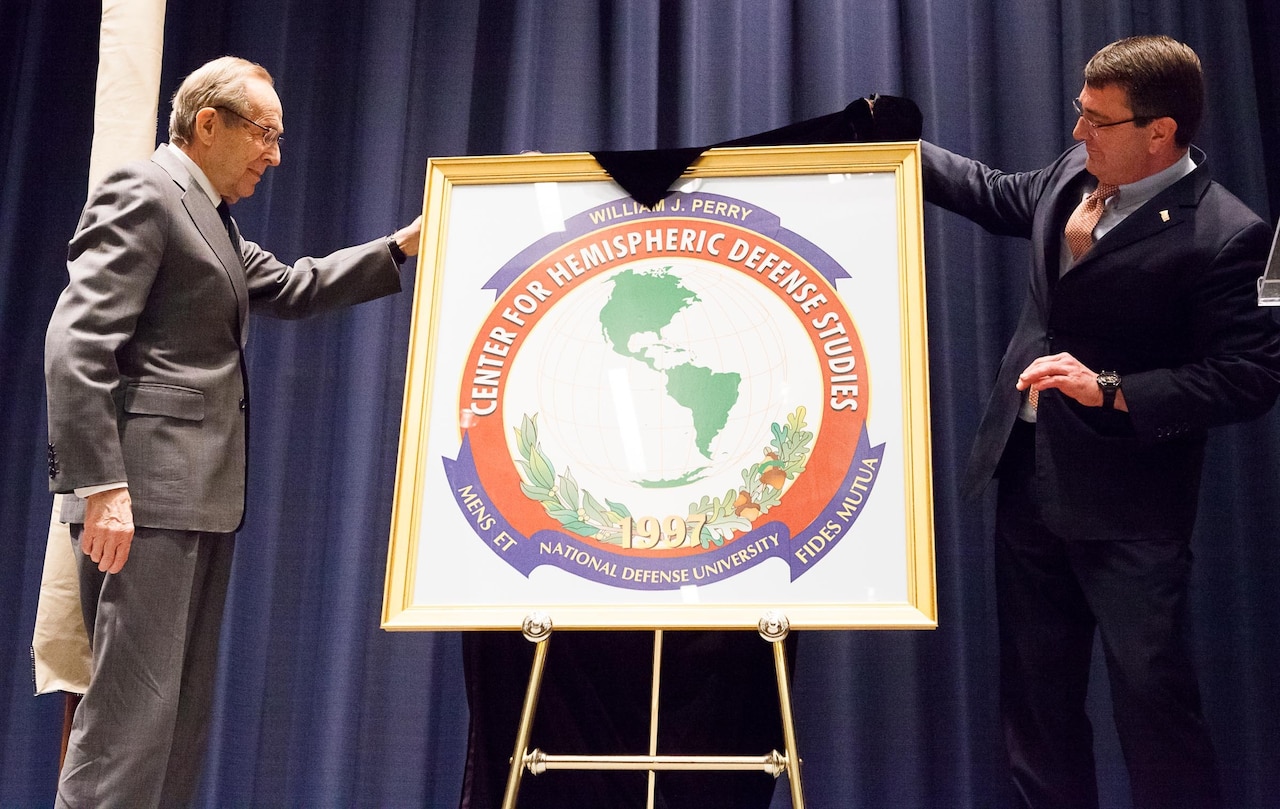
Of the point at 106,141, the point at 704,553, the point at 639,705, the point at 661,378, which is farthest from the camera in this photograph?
the point at 106,141

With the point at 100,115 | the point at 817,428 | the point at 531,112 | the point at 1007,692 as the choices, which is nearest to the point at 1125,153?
the point at 817,428

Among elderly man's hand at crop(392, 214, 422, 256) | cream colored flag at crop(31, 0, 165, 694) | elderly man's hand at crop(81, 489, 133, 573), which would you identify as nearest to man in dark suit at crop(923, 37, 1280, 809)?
elderly man's hand at crop(392, 214, 422, 256)

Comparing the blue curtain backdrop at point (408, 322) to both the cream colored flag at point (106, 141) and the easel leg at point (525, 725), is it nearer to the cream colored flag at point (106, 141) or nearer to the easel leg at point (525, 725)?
the cream colored flag at point (106, 141)

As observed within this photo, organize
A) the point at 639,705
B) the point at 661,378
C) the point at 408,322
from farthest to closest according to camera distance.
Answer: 1. the point at 408,322
2. the point at 639,705
3. the point at 661,378

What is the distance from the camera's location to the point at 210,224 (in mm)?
2115

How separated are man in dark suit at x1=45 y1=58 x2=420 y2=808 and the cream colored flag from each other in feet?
1.58

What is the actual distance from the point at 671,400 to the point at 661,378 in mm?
45

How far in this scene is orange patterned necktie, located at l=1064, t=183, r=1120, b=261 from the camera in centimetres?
219

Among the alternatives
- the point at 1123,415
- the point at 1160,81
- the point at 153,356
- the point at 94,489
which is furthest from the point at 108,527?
the point at 1160,81

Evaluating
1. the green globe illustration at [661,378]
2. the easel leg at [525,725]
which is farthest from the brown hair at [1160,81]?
the easel leg at [525,725]

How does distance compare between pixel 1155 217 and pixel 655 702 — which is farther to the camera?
pixel 1155 217

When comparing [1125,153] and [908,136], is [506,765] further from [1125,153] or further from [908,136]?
[1125,153]

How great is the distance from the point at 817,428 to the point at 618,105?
1329mm

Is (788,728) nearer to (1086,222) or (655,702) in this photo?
(655,702)
